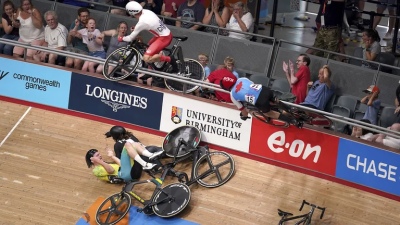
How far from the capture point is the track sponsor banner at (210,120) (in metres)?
15.6

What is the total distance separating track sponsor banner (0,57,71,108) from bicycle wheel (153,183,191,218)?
3.15 metres

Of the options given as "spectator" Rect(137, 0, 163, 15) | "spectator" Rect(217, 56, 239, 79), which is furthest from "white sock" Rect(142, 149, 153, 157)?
"spectator" Rect(137, 0, 163, 15)

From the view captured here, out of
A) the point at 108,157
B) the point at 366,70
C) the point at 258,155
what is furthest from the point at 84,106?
the point at 366,70

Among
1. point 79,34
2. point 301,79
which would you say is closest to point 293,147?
→ point 301,79

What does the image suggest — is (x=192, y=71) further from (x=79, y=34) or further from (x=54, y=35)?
(x=54, y=35)

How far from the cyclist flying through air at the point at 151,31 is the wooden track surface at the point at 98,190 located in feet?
5.14

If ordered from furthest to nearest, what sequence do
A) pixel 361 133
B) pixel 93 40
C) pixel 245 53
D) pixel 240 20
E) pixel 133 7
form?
1. pixel 240 20
2. pixel 93 40
3. pixel 245 53
4. pixel 133 7
5. pixel 361 133

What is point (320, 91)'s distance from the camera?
1571 centimetres

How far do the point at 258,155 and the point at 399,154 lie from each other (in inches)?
96.9

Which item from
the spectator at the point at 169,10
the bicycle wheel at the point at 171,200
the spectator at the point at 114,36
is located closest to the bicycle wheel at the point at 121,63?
the spectator at the point at 114,36

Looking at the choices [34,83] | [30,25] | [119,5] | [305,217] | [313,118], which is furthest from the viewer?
[119,5]

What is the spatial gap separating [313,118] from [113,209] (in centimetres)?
351

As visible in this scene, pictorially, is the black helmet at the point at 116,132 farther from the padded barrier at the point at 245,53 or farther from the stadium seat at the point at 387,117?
the stadium seat at the point at 387,117

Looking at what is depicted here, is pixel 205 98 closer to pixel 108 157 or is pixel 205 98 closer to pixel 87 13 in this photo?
pixel 108 157
